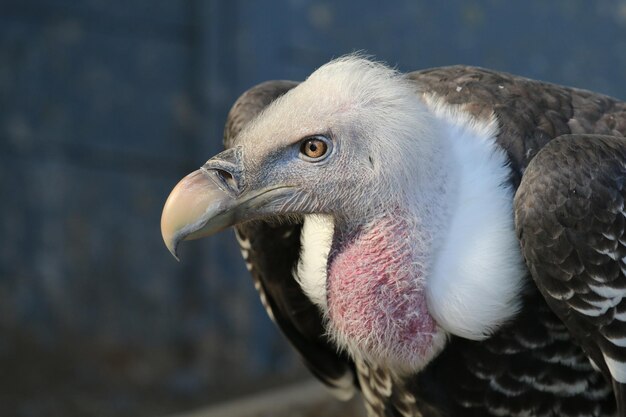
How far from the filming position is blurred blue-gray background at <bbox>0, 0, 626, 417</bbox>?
7.52 m

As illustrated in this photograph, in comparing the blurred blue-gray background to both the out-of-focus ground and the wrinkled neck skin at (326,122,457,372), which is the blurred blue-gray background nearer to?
the out-of-focus ground

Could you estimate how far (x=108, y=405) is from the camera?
24.0 feet

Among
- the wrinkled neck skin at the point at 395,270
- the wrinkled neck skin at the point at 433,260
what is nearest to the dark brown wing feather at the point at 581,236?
the wrinkled neck skin at the point at 433,260

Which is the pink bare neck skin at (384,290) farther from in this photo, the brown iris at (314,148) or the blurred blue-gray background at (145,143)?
the blurred blue-gray background at (145,143)

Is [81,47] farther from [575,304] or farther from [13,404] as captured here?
[575,304]

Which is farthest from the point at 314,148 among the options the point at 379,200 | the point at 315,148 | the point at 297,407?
the point at 297,407

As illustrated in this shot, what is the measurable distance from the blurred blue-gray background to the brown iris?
381 cm

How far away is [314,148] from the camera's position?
364 cm

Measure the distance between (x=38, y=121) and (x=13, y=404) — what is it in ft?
5.83

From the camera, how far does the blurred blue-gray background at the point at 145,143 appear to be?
24.7 ft

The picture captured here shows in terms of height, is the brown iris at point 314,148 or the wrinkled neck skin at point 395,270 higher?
the brown iris at point 314,148

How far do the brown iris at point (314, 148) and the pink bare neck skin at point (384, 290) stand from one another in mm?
264

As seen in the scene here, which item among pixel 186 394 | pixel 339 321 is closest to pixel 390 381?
pixel 339 321

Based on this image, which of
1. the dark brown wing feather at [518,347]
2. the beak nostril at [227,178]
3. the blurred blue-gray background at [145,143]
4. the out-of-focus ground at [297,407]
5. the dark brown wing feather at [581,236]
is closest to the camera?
the dark brown wing feather at [581,236]
